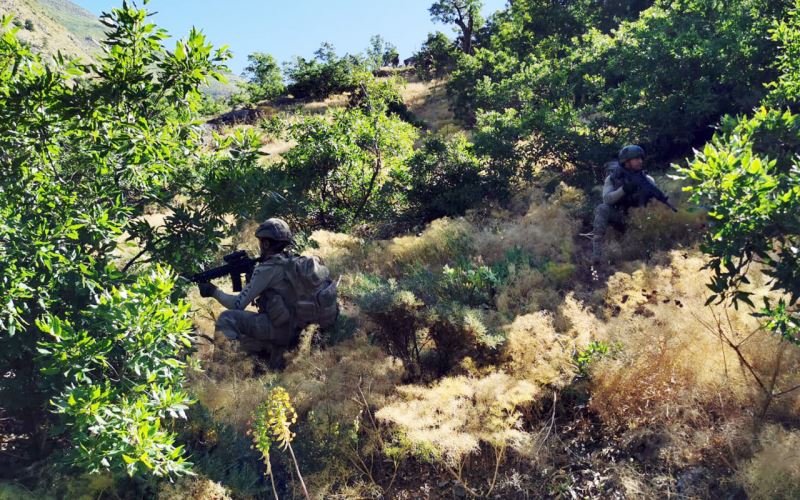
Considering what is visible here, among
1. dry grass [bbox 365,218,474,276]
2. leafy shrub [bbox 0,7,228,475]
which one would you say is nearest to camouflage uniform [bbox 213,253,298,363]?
leafy shrub [bbox 0,7,228,475]

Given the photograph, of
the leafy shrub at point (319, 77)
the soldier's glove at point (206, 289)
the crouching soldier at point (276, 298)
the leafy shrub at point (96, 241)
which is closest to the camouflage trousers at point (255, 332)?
the crouching soldier at point (276, 298)

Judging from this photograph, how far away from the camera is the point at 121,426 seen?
2957 millimetres

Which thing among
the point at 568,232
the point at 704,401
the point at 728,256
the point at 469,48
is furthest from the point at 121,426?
the point at 469,48

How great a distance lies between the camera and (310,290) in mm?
5949

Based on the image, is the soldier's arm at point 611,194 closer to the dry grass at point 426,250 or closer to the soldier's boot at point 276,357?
the dry grass at point 426,250

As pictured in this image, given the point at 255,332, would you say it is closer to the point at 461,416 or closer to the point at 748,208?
the point at 461,416

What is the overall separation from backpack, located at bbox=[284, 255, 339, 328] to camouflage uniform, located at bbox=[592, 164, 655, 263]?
3.62 m

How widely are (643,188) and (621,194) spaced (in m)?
0.31

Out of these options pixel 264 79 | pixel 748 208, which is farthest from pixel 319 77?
pixel 748 208

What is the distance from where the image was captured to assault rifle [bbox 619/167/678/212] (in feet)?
23.4

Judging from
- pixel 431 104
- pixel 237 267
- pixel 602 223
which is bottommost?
pixel 237 267

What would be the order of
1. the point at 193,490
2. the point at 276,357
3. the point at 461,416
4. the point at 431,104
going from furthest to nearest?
the point at 431,104
the point at 276,357
the point at 461,416
the point at 193,490

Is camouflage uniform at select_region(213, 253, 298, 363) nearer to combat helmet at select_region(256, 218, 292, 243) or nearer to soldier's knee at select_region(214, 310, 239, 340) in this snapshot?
soldier's knee at select_region(214, 310, 239, 340)

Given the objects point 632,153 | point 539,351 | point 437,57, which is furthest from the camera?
point 437,57
